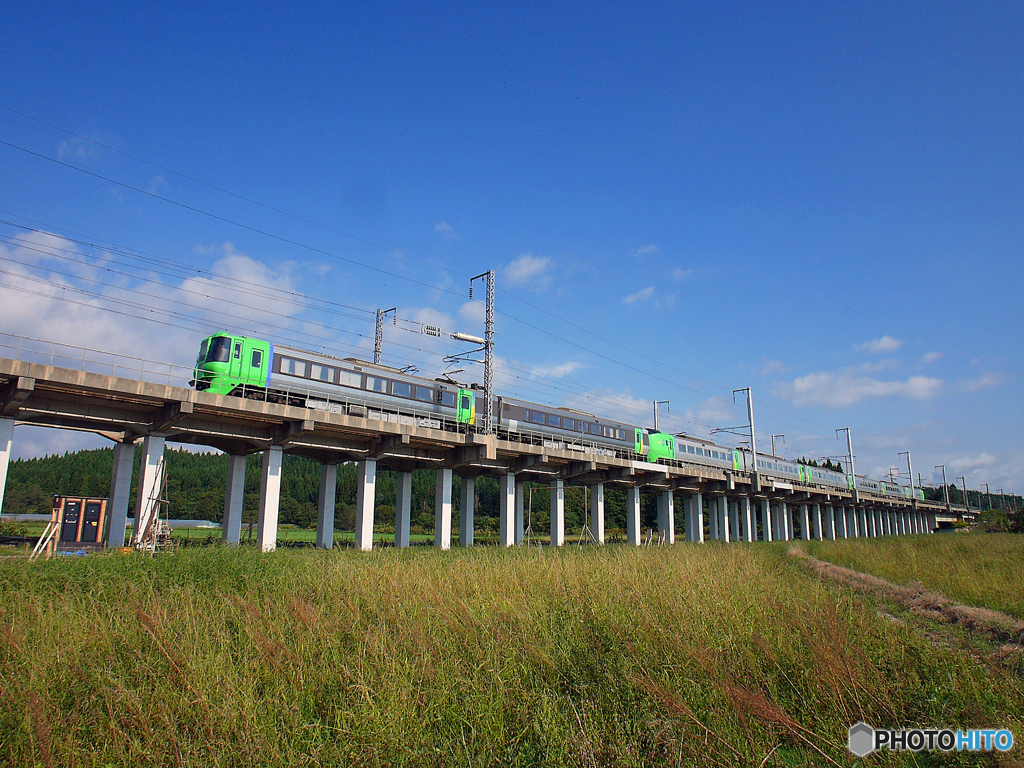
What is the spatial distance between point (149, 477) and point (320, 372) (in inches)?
336

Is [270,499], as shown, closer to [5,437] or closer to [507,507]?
[5,437]

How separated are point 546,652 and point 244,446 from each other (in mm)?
23039

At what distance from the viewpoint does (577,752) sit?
5.80 meters

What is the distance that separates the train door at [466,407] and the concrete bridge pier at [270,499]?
11.4 metres

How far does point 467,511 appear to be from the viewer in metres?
36.9

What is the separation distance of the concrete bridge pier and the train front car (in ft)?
10.2

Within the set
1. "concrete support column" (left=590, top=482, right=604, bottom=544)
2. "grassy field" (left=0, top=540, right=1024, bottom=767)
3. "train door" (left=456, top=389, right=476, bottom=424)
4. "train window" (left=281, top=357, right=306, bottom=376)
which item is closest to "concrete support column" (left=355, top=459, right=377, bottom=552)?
"train window" (left=281, top=357, right=306, bottom=376)

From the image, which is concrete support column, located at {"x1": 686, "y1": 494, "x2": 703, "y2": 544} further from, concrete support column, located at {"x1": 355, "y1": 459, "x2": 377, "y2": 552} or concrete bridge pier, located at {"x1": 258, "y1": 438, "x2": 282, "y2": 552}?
concrete bridge pier, located at {"x1": 258, "y1": 438, "x2": 282, "y2": 552}

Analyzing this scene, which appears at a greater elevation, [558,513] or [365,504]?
[365,504]

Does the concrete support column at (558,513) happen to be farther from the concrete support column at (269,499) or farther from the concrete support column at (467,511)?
the concrete support column at (269,499)

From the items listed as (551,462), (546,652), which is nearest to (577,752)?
(546,652)

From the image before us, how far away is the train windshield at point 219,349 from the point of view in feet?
83.7

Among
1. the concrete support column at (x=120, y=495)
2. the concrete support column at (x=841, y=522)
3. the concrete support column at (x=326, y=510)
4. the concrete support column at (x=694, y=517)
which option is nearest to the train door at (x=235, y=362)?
the concrete support column at (x=120, y=495)

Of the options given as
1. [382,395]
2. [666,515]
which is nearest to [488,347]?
[382,395]
